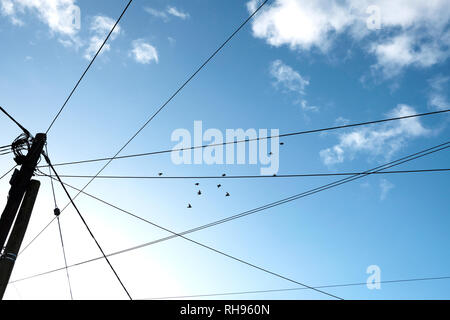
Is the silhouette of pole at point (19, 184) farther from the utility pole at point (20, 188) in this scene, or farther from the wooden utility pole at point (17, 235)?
the wooden utility pole at point (17, 235)

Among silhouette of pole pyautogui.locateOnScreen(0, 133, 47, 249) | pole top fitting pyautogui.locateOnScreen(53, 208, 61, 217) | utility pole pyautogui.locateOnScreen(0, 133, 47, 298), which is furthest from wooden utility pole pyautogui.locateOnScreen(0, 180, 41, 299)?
pole top fitting pyautogui.locateOnScreen(53, 208, 61, 217)

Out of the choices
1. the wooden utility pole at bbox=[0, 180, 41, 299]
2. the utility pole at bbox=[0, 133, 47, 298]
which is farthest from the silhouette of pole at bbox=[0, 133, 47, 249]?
the wooden utility pole at bbox=[0, 180, 41, 299]

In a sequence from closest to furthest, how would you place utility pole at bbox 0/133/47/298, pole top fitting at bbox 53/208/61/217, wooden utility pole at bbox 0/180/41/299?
1. wooden utility pole at bbox 0/180/41/299
2. utility pole at bbox 0/133/47/298
3. pole top fitting at bbox 53/208/61/217

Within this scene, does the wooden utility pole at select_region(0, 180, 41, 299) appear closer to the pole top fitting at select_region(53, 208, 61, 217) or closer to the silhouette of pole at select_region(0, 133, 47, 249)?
the silhouette of pole at select_region(0, 133, 47, 249)

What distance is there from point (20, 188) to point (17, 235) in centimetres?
96

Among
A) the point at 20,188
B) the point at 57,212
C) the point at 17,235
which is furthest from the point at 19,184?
the point at 57,212

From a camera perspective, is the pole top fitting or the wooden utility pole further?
the pole top fitting

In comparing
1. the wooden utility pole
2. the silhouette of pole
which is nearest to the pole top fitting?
the wooden utility pole

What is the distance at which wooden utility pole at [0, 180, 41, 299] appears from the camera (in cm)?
529

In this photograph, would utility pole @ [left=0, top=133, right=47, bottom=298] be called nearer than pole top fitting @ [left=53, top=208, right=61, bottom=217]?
Yes

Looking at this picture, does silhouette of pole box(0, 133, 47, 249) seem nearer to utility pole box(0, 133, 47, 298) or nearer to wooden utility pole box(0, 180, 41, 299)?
utility pole box(0, 133, 47, 298)

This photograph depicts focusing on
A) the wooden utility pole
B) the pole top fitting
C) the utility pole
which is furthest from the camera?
the pole top fitting
